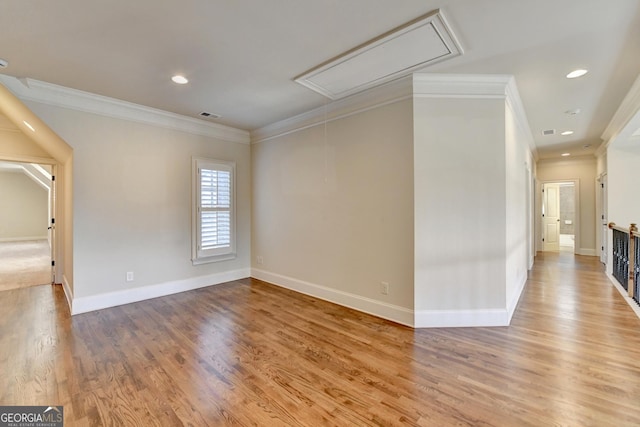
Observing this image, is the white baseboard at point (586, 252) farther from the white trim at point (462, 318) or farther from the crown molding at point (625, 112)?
the white trim at point (462, 318)

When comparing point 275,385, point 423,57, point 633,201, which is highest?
point 423,57

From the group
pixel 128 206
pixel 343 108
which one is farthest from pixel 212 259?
pixel 343 108

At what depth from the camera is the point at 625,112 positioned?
12.7 ft

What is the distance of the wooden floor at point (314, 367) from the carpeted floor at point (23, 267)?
165 cm

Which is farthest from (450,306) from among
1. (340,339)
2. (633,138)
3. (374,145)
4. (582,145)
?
(582,145)

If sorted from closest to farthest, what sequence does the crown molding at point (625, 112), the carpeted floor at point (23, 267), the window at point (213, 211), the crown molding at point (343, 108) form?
the crown molding at point (343, 108) → the crown molding at point (625, 112) → the window at point (213, 211) → the carpeted floor at point (23, 267)

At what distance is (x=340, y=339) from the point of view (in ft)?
9.18

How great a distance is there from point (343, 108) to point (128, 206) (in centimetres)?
319

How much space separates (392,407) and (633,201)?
6097mm

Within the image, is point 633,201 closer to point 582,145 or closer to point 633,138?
point 633,138

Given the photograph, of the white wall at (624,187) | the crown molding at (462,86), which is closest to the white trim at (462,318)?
the crown molding at (462,86)

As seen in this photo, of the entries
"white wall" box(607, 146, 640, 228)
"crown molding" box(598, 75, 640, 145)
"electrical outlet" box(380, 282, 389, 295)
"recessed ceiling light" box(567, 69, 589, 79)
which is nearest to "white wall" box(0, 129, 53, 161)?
"electrical outlet" box(380, 282, 389, 295)

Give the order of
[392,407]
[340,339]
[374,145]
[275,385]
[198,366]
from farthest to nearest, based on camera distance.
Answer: [374,145]
[340,339]
[198,366]
[275,385]
[392,407]

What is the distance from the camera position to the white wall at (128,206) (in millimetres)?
3516
